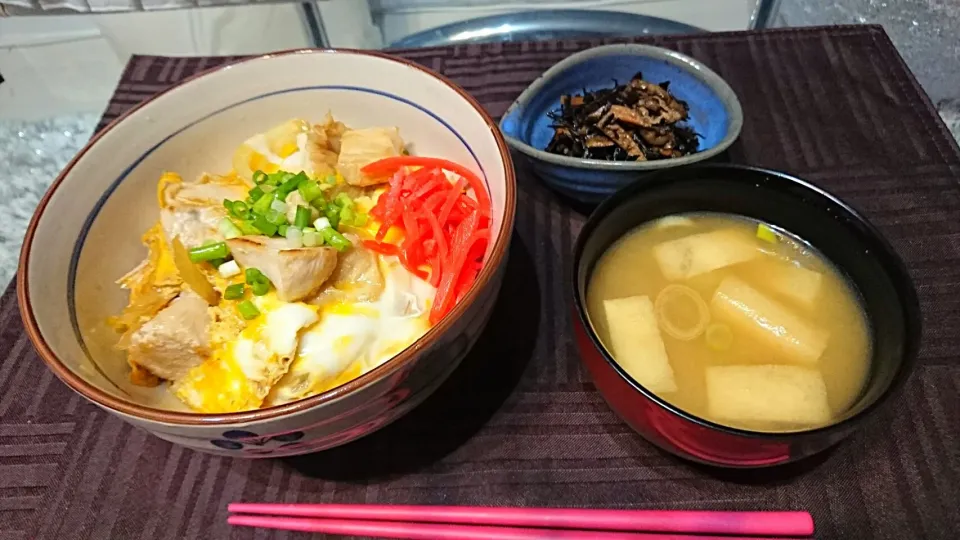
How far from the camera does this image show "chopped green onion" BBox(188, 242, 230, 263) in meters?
1.19

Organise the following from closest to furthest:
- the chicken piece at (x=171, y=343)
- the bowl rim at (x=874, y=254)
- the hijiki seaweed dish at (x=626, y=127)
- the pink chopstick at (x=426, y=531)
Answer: the bowl rim at (x=874, y=254) → the pink chopstick at (x=426, y=531) → the chicken piece at (x=171, y=343) → the hijiki seaweed dish at (x=626, y=127)

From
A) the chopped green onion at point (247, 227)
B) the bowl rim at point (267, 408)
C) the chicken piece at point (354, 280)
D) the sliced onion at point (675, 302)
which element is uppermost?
the bowl rim at point (267, 408)

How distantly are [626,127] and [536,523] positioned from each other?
0.89 metres

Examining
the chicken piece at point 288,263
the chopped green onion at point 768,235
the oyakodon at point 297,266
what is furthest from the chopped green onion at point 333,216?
the chopped green onion at point 768,235

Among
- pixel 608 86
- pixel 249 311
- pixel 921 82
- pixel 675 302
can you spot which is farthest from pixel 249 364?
pixel 921 82

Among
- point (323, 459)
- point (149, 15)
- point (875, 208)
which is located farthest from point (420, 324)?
point (149, 15)

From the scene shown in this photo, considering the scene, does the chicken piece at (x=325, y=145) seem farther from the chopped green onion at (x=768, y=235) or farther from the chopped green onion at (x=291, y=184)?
the chopped green onion at (x=768, y=235)

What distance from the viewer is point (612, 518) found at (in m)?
0.99

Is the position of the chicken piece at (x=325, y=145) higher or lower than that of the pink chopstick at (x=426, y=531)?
higher

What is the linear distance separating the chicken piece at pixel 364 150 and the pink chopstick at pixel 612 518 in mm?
630

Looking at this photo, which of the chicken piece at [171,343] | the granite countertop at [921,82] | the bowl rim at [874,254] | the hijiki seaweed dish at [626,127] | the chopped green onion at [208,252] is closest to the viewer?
the bowl rim at [874,254]

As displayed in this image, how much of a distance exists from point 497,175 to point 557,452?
0.48 meters

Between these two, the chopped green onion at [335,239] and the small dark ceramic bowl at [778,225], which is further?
the chopped green onion at [335,239]

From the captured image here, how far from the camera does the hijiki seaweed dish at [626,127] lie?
1.47 meters
